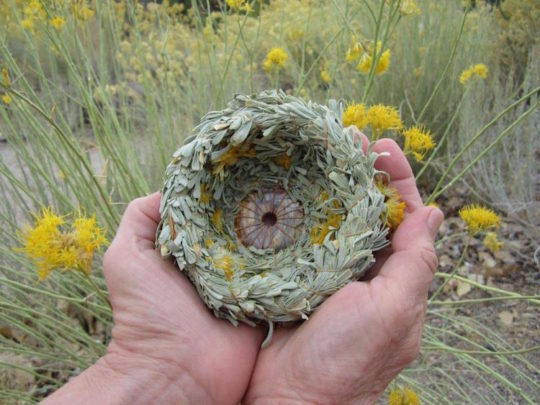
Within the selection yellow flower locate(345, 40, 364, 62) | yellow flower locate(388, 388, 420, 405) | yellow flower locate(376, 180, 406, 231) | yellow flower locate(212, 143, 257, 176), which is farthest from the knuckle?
yellow flower locate(345, 40, 364, 62)

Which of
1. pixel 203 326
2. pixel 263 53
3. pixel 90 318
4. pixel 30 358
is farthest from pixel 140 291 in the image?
pixel 263 53

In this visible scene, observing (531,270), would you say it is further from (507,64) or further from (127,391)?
(127,391)

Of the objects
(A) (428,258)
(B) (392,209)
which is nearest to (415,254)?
(A) (428,258)

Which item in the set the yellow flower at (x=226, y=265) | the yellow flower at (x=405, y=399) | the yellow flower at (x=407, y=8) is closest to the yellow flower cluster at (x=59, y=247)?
the yellow flower at (x=226, y=265)

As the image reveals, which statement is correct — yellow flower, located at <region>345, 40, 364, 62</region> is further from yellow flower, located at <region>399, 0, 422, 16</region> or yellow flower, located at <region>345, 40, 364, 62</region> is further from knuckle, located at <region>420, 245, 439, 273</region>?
knuckle, located at <region>420, 245, 439, 273</region>

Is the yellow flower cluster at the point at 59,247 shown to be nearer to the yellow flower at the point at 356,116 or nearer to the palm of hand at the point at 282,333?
the palm of hand at the point at 282,333

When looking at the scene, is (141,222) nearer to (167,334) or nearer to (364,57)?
(167,334)
